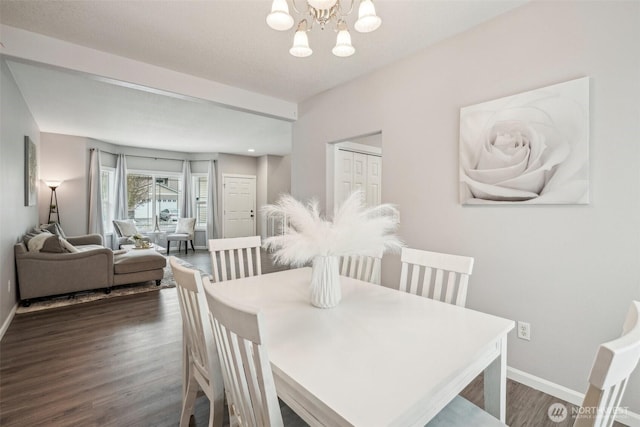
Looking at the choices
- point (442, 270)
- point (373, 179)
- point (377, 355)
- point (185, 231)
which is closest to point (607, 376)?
point (377, 355)

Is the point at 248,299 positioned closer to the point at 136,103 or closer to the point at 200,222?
the point at 136,103

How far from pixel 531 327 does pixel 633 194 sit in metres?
1.02

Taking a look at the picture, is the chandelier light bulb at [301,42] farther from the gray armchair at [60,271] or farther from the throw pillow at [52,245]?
the throw pillow at [52,245]

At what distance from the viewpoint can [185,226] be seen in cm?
751

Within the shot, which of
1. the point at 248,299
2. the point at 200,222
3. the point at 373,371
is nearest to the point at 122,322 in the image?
the point at 248,299

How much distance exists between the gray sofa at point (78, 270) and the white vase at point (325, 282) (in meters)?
3.75

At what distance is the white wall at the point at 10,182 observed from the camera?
2807mm

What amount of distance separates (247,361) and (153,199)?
813 centimetres

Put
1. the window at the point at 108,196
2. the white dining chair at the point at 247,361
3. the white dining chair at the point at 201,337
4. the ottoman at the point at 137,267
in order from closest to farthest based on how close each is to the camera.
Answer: the white dining chair at the point at 247,361, the white dining chair at the point at 201,337, the ottoman at the point at 137,267, the window at the point at 108,196

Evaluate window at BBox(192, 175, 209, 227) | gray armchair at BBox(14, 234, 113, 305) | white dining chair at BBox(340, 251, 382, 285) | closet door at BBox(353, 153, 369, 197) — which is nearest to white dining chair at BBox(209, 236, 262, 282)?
white dining chair at BBox(340, 251, 382, 285)

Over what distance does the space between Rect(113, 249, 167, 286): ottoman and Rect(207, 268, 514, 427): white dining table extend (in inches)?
131

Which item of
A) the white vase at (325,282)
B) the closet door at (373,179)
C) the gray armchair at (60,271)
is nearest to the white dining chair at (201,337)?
the white vase at (325,282)

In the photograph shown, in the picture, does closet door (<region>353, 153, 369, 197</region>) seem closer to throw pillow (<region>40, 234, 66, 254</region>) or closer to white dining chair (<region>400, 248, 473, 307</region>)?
white dining chair (<region>400, 248, 473, 307</region>)

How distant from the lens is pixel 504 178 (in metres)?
2.11
